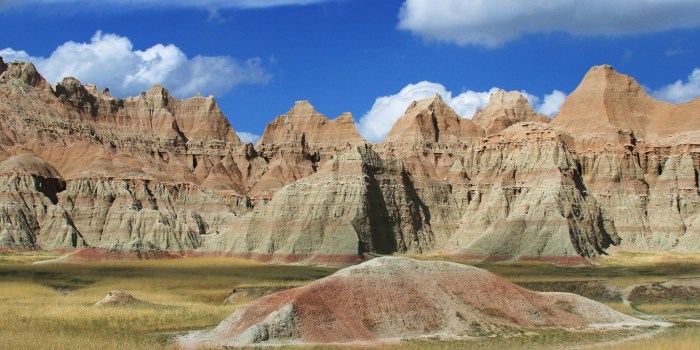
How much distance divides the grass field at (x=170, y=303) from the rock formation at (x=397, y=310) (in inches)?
74.1

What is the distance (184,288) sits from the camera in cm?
6794

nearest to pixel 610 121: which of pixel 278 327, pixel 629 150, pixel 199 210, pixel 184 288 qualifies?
pixel 629 150

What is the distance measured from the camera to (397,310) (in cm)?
4038

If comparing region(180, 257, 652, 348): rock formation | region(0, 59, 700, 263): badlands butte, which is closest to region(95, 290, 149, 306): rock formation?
region(180, 257, 652, 348): rock formation

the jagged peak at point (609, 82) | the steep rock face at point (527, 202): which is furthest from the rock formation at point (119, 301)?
the jagged peak at point (609, 82)

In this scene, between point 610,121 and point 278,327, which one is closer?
point 278,327

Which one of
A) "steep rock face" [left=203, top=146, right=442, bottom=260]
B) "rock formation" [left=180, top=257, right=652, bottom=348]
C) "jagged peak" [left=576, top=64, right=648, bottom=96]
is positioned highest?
"jagged peak" [left=576, top=64, right=648, bottom=96]

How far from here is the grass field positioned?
37875 millimetres

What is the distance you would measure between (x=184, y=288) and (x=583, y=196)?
76045mm

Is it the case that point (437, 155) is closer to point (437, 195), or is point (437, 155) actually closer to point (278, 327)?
point (437, 195)

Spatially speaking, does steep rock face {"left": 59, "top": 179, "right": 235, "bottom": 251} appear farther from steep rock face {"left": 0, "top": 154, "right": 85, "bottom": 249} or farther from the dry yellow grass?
the dry yellow grass

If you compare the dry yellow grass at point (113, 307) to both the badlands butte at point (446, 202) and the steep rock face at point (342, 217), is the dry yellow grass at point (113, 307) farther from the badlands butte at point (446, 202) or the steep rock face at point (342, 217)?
the badlands butte at point (446, 202)

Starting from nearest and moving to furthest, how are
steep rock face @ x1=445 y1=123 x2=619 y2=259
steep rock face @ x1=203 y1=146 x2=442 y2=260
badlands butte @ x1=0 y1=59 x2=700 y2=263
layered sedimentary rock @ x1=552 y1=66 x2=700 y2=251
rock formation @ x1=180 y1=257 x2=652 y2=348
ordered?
rock formation @ x1=180 y1=257 x2=652 y2=348 → steep rock face @ x1=445 y1=123 x2=619 y2=259 → steep rock face @ x1=203 y1=146 x2=442 y2=260 → badlands butte @ x1=0 y1=59 x2=700 y2=263 → layered sedimentary rock @ x1=552 y1=66 x2=700 y2=251

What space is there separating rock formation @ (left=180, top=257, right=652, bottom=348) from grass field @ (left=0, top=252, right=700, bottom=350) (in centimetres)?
188
